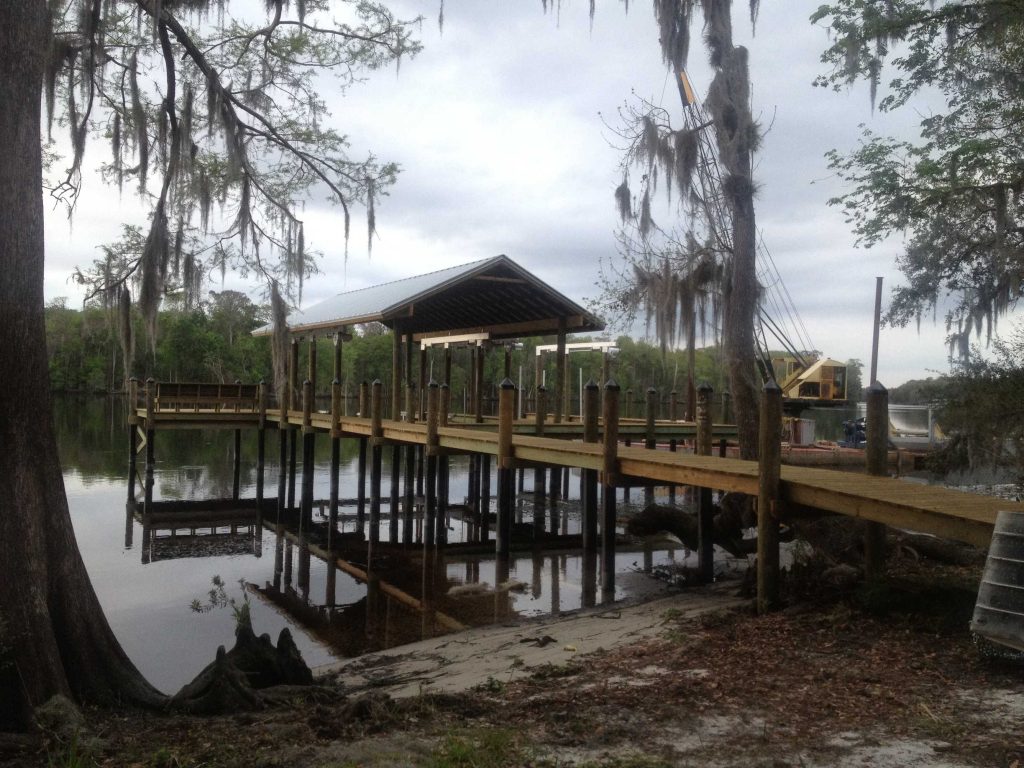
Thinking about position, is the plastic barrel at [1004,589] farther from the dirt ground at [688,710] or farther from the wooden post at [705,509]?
the wooden post at [705,509]

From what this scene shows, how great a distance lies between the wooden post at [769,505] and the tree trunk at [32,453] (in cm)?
490

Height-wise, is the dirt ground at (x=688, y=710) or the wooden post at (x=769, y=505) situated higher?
the wooden post at (x=769, y=505)

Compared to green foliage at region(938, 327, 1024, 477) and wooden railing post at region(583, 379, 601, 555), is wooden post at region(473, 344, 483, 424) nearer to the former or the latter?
wooden railing post at region(583, 379, 601, 555)

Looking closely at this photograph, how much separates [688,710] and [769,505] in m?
3.19

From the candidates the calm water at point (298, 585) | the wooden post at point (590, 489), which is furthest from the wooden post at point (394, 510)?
the wooden post at point (590, 489)

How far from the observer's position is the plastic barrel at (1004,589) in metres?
4.58

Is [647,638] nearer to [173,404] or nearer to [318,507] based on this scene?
[318,507]

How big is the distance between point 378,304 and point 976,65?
1197 centimetres

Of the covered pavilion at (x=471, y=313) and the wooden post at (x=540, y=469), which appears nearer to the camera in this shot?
the wooden post at (x=540, y=469)

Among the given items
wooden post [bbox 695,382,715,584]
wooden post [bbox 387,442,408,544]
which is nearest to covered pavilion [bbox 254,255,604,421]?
wooden post [bbox 387,442,408,544]

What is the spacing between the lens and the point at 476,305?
20.5 m

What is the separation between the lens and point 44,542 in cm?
548

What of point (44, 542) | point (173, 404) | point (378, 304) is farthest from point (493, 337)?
point (44, 542)

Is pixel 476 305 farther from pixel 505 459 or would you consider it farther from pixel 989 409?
pixel 989 409
